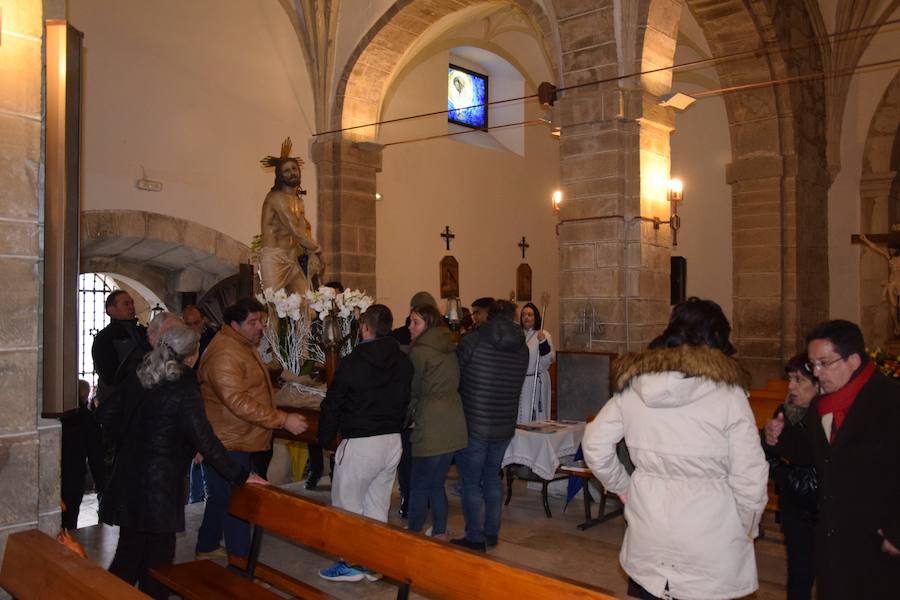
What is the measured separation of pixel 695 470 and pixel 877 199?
11.5 meters

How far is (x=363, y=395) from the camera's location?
13.3 feet

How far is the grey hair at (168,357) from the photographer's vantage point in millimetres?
3213

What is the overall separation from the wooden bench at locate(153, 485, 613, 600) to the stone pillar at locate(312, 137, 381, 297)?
743cm

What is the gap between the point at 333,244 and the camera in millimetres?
10914

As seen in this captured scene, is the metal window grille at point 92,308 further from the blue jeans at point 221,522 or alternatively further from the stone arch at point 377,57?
the blue jeans at point 221,522

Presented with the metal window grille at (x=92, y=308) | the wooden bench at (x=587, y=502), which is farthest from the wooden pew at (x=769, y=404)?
the metal window grille at (x=92, y=308)

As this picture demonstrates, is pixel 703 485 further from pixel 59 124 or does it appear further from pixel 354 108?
pixel 354 108

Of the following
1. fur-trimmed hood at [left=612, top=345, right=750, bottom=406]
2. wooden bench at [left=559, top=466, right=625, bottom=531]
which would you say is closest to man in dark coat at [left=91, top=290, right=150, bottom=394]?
wooden bench at [left=559, top=466, right=625, bottom=531]

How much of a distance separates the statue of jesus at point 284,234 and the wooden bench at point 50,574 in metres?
3.56

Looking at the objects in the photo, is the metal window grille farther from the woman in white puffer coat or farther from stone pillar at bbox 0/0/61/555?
the woman in white puffer coat

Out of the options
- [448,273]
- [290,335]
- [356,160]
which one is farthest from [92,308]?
[290,335]

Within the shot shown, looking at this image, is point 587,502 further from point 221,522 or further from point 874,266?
point 874,266

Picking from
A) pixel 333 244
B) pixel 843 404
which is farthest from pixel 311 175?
pixel 843 404

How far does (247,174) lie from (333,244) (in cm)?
143
